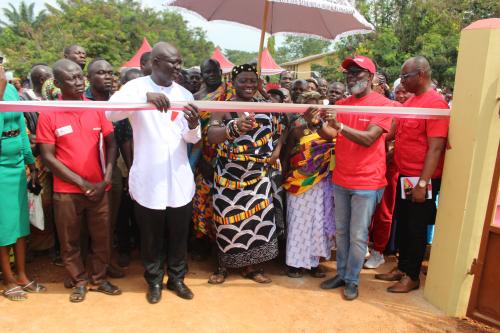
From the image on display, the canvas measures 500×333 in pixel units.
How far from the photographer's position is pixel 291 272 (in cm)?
403

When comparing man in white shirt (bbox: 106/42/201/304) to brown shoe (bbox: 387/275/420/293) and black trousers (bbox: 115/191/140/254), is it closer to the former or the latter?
black trousers (bbox: 115/191/140/254)

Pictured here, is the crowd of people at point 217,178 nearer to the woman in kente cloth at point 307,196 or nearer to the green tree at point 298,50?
the woman in kente cloth at point 307,196

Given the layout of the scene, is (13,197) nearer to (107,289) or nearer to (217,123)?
(107,289)

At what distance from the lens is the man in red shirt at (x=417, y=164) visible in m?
3.37

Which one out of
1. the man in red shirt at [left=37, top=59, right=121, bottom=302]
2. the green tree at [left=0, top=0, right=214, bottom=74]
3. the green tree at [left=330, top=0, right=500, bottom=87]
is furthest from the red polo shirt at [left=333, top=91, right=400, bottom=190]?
the green tree at [left=0, top=0, right=214, bottom=74]

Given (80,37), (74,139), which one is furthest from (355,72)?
(80,37)

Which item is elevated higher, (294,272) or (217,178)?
(217,178)

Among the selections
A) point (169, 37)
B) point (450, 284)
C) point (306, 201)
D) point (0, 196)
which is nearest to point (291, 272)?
point (306, 201)

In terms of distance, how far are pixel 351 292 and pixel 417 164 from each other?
129 centimetres

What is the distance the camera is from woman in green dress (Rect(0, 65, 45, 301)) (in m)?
3.28

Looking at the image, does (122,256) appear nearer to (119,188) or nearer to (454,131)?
(119,188)

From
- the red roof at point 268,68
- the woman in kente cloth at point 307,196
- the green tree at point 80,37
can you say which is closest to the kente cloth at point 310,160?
the woman in kente cloth at point 307,196

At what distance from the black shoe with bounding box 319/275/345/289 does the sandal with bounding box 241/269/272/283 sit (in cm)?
52

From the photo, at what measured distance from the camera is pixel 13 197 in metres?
3.36
